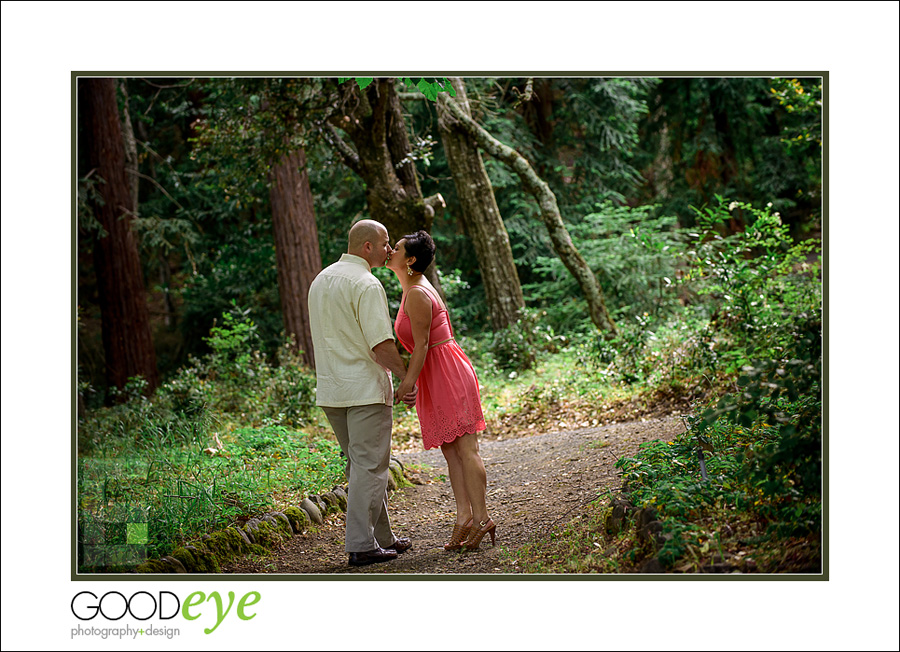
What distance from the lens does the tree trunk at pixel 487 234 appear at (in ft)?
32.9

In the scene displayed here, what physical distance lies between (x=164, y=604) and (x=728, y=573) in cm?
255

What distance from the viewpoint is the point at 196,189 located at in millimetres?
13133

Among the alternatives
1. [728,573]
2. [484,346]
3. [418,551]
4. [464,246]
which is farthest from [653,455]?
Result: [464,246]

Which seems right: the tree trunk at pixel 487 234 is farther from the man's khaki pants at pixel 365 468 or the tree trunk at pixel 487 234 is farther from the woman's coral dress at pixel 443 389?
the man's khaki pants at pixel 365 468

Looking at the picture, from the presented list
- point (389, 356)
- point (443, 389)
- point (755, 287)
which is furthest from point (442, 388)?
point (755, 287)

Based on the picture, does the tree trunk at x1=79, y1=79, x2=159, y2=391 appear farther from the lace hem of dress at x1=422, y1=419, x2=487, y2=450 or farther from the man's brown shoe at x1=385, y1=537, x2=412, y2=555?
the lace hem of dress at x1=422, y1=419, x2=487, y2=450

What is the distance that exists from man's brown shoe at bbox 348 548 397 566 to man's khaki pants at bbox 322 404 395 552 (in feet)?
0.07

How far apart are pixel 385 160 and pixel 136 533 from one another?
500 cm

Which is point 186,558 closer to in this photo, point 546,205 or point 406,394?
point 406,394

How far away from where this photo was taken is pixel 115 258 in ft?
32.8

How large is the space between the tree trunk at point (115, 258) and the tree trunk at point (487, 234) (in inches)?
167

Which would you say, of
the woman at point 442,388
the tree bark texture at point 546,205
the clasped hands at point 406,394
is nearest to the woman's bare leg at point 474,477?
the woman at point 442,388

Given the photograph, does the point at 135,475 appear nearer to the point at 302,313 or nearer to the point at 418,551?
the point at 418,551

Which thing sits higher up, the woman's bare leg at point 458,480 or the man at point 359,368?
the man at point 359,368
